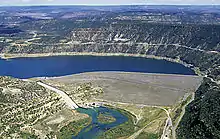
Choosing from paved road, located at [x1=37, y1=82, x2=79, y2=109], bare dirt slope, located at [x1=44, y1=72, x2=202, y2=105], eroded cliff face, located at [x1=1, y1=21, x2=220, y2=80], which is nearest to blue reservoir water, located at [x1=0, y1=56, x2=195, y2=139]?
eroded cliff face, located at [x1=1, y1=21, x2=220, y2=80]

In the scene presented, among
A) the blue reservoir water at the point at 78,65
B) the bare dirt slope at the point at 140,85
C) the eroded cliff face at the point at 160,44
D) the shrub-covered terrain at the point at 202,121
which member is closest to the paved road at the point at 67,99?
the bare dirt slope at the point at 140,85

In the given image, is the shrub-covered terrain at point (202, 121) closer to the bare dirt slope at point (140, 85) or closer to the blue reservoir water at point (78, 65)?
the bare dirt slope at point (140, 85)

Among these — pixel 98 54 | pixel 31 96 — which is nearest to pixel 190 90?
pixel 31 96

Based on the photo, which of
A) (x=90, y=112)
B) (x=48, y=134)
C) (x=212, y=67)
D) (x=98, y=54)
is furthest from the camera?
(x=98, y=54)

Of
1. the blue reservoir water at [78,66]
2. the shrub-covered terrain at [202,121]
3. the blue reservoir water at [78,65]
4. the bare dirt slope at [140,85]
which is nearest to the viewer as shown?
the shrub-covered terrain at [202,121]

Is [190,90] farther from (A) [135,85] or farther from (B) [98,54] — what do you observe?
(B) [98,54]

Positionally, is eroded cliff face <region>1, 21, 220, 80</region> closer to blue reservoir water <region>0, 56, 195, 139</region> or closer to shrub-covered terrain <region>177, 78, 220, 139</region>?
blue reservoir water <region>0, 56, 195, 139</region>

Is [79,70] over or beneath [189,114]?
beneath

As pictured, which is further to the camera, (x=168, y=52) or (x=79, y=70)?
(x=168, y=52)
